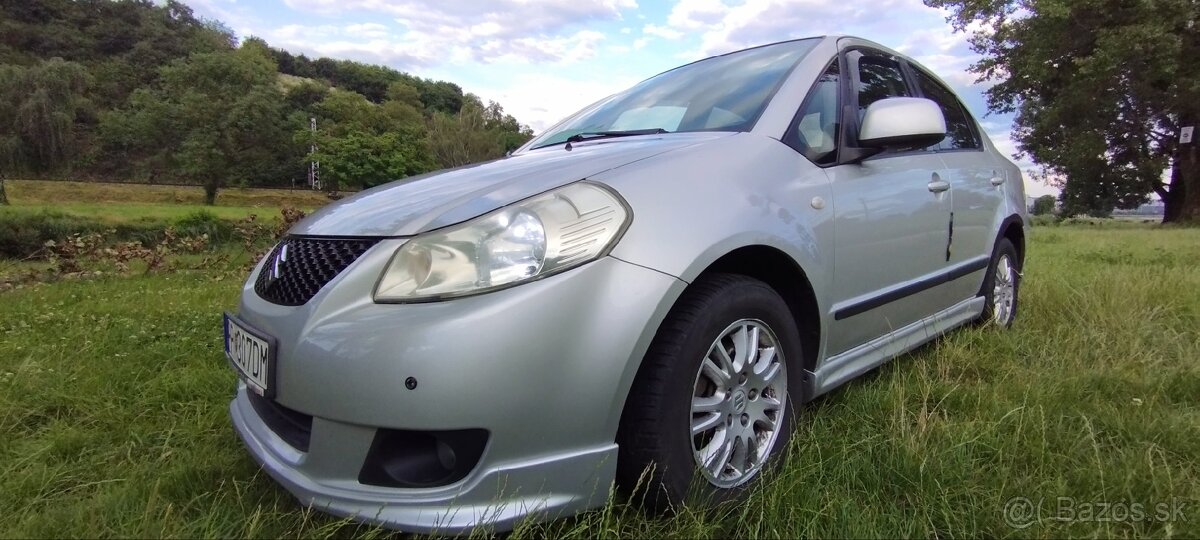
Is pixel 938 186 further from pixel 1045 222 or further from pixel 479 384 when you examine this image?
→ pixel 1045 222

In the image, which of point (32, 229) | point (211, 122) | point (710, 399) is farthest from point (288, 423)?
point (211, 122)

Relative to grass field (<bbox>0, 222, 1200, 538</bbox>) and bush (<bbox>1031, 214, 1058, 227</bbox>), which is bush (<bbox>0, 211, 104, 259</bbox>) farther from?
bush (<bbox>1031, 214, 1058, 227</bbox>)

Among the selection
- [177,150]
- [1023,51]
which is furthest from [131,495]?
[177,150]

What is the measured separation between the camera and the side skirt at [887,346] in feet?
6.40

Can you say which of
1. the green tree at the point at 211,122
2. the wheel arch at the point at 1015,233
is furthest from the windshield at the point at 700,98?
the green tree at the point at 211,122

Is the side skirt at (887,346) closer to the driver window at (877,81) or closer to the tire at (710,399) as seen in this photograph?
the tire at (710,399)

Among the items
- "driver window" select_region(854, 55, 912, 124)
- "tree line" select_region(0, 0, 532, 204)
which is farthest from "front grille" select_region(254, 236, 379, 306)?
"tree line" select_region(0, 0, 532, 204)

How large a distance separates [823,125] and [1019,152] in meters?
27.5

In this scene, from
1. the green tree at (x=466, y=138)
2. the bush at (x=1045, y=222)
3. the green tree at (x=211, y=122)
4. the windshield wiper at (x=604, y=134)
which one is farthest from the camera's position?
the green tree at (x=466, y=138)

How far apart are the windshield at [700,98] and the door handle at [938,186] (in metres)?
0.71

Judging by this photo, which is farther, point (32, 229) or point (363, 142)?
point (363, 142)

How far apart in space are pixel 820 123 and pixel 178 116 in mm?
52645

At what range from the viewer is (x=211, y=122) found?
4400 cm

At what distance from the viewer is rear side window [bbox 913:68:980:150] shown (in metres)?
2.91
